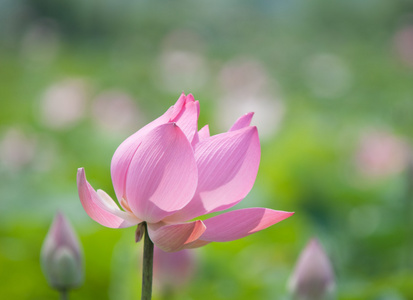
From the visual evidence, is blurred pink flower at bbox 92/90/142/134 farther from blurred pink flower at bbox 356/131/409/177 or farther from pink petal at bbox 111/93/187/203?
pink petal at bbox 111/93/187/203

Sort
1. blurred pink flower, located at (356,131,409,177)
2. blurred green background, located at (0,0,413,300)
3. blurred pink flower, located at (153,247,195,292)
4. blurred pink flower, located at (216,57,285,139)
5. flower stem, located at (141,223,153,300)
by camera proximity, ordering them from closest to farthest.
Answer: flower stem, located at (141,223,153,300), blurred pink flower, located at (153,247,195,292), blurred green background, located at (0,0,413,300), blurred pink flower, located at (356,131,409,177), blurred pink flower, located at (216,57,285,139)

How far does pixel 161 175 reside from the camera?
1.43 ft

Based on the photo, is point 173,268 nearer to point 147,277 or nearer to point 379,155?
point 147,277

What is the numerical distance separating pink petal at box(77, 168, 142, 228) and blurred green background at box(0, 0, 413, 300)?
0.38 m

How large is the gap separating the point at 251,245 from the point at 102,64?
5444 mm

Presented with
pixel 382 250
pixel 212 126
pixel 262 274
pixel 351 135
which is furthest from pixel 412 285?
pixel 212 126

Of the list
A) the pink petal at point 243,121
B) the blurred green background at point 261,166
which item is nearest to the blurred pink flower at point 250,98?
the blurred green background at point 261,166

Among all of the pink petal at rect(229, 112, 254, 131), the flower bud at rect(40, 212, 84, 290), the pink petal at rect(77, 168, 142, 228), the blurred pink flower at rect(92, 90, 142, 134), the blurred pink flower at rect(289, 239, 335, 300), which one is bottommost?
the blurred pink flower at rect(289, 239, 335, 300)

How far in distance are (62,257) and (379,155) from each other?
1285 mm

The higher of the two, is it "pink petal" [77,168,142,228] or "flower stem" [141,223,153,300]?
"pink petal" [77,168,142,228]

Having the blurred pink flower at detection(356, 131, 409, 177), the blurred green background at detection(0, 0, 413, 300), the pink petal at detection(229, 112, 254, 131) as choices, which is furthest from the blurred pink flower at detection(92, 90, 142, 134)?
the pink petal at detection(229, 112, 254, 131)

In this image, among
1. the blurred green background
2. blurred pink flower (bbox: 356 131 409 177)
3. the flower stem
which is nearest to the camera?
the flower stem

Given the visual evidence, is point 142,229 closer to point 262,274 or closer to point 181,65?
point 262,274

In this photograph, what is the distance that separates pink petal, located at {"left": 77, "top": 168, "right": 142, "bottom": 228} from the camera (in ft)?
1.43
